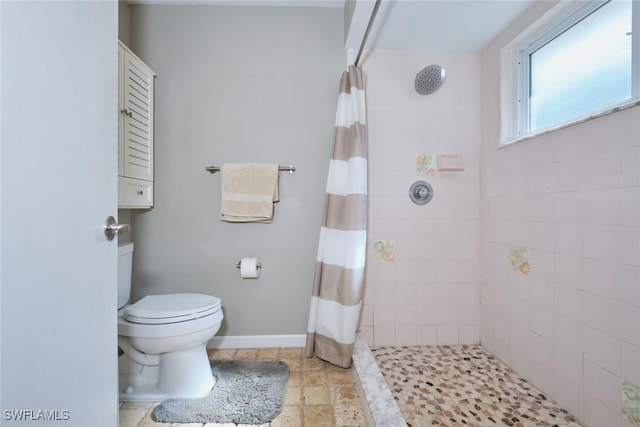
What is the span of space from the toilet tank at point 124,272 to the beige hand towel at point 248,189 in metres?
0.54

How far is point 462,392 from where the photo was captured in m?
1.35

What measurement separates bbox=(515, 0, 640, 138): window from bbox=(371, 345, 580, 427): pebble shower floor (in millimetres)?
1283

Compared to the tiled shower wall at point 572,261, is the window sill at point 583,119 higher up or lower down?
higher up

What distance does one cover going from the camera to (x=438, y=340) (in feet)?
6.07

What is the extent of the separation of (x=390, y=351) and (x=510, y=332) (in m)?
0.68

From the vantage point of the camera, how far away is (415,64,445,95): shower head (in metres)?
1.61

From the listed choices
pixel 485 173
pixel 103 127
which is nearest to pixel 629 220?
pixel 485 173

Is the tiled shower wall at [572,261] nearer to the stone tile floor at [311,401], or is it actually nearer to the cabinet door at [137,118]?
the stone tile floor at [311,401]

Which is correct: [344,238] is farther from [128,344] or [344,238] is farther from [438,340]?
[128,344]

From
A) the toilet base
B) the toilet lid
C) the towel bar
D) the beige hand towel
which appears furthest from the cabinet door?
the toilet base

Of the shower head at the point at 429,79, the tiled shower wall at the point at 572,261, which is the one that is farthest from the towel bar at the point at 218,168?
the tiled shower wall at the point at 572,261

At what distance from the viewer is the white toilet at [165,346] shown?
4.20 ft

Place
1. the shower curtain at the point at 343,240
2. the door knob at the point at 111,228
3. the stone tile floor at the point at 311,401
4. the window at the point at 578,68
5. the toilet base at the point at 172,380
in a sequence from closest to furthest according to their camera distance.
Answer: the door knob at the point at 111,228, the window at the point at 578,68, the stone tile floor at the point at 311,401, the toilet base at the point at 172,380, the shower curtain at the point at 343,240

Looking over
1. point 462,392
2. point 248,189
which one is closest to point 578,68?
point 462,392
